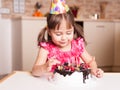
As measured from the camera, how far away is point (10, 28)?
Result: 3.63 m

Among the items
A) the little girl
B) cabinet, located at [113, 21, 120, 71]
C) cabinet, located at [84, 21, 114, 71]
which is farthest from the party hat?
cabinet, located at [113, 21, 120, 71]

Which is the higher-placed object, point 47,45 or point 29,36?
point 47,45

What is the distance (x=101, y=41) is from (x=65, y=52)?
238cm

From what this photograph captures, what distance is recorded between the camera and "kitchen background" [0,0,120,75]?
325 centimetres

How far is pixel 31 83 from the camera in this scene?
0.84 metres

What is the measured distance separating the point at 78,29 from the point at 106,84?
1.62ft

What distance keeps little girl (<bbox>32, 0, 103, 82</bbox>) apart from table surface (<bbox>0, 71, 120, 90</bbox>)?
0.05m

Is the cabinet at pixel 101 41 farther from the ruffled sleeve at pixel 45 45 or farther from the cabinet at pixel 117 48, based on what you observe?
the ruffled sleeve at pixel 45 45

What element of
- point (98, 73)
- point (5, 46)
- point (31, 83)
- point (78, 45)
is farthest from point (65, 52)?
point (5, 46)

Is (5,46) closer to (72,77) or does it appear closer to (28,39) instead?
(28,39)

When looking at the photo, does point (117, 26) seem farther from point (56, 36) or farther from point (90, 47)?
point (56, 36)

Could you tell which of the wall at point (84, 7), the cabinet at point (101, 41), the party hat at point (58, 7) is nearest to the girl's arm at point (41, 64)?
the party hat at point (58, 7)

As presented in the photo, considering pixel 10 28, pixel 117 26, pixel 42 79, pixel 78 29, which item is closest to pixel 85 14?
pixel 117 26

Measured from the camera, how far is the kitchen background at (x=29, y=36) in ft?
10.7
